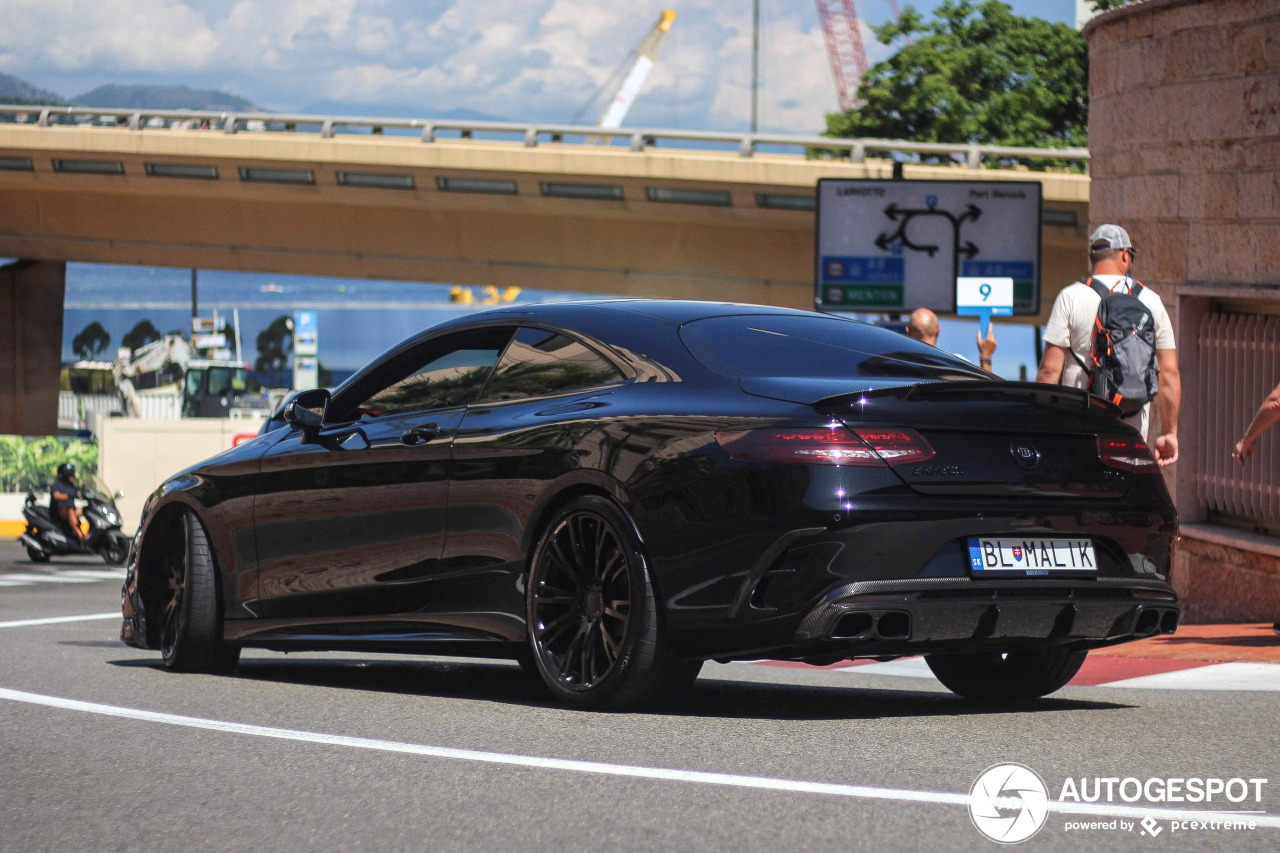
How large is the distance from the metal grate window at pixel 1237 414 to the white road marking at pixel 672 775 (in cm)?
708

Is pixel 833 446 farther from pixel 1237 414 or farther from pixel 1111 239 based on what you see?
pixel 1237 414

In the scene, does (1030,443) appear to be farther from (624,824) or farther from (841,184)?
(841,184)

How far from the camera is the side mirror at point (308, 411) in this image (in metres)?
7.42

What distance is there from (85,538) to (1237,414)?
68.5 feet

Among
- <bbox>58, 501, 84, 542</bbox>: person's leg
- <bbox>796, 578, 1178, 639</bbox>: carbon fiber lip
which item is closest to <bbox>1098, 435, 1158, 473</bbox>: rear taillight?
<bbox>796, 578, 1178, 639</bbox>: carbon fiber lip

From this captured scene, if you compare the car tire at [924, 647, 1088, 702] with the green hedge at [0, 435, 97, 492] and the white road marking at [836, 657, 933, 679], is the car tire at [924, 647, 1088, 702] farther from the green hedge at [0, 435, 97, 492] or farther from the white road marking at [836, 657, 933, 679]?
the green hedge at [0, 435, 97, 492]

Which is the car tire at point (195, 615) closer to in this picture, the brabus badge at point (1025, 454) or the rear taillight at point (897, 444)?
the rear taillight at point (897, 444)

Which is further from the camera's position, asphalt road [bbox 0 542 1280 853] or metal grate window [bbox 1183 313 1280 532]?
metal grate window [bbox 1183 313 1280 532]

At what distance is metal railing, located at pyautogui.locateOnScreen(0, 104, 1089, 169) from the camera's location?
35.6m

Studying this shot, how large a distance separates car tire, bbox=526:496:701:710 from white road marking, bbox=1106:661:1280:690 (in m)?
2.56

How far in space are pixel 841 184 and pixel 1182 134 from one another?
15.3 m

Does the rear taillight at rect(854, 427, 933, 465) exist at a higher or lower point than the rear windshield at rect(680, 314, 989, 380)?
lower

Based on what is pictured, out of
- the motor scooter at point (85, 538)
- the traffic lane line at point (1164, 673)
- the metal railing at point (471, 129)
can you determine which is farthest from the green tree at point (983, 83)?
the traffic lane line at point (1164, 673)

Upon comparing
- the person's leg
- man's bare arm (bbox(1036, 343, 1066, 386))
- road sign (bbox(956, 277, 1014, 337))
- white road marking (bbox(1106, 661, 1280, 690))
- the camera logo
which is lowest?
the person's leg
